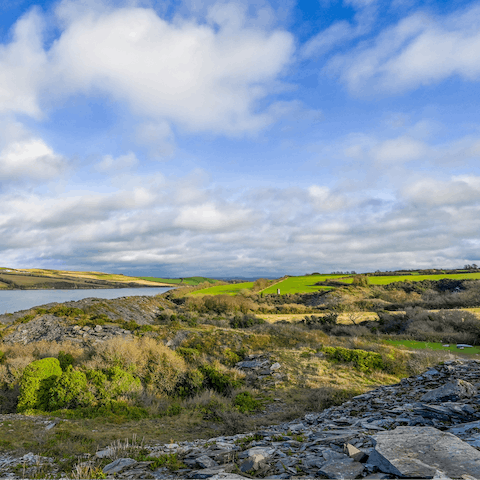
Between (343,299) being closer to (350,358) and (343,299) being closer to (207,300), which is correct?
(207,300)

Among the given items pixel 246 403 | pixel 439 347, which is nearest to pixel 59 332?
pixel 246 403

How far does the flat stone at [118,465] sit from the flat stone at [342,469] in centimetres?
351

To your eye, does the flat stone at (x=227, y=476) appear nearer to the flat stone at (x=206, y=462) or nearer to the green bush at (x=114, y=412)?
the flat stone at (x=206, y=462)

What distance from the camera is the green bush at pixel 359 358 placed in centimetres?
1708

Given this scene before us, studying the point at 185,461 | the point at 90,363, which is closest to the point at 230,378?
the point at 90,363

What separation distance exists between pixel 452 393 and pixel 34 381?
49.8ft

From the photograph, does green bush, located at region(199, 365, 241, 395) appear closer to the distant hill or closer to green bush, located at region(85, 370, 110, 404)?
green bush, located at region(85, 370, 110, 404)

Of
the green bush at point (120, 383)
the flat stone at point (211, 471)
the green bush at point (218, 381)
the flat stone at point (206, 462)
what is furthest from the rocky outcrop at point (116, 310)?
the flat stone at point (211, 471)

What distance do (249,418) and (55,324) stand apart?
69.1 ft

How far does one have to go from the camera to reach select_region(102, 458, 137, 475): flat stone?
522 centimetres

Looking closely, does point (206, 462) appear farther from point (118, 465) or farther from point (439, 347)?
point (439, 347)

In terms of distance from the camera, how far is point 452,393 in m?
7.62

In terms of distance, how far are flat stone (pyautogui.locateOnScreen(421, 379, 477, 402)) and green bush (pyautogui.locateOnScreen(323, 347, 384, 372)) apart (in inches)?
375

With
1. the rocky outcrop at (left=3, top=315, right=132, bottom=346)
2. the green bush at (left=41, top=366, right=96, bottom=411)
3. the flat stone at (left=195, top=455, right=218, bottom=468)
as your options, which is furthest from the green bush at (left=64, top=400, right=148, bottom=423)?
the rocky outcrop at (left=3, top=315, right=132, bottom=346)
